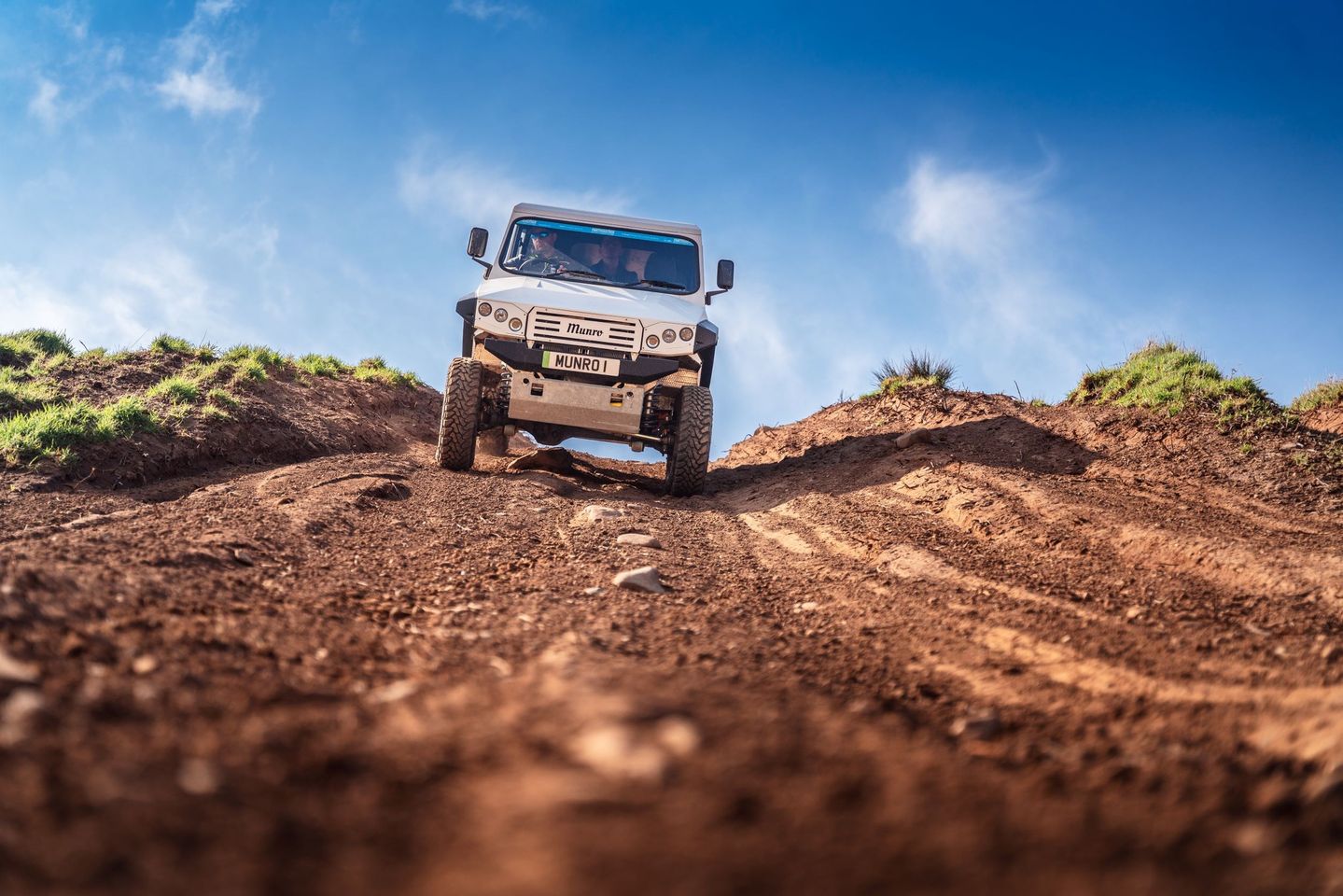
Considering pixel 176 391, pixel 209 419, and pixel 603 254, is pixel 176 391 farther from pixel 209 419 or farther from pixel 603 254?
pixel 603 254

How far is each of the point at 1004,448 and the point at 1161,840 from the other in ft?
27.6

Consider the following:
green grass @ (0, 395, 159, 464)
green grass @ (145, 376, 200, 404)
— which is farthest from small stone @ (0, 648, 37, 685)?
green grass @ (145, 376, 200, 404)

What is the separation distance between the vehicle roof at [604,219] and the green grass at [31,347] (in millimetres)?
7088

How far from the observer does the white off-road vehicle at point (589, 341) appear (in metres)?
7.60

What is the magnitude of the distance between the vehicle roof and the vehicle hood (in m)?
0.91

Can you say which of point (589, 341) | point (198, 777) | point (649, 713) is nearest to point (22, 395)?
point (589, 341)

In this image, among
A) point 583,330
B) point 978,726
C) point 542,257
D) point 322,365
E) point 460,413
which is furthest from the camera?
point 322,365

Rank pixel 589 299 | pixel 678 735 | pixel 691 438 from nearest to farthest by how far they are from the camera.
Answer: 1. pixel 678 735
2. pixel 589 299
3. pixel 691 438

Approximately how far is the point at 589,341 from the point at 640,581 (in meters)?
4.26

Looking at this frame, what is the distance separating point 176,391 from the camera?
9.40 m

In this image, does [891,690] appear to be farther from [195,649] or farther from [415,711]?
[195,649]

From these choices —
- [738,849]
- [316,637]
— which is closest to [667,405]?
[316,637]

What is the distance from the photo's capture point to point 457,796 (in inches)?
50.4

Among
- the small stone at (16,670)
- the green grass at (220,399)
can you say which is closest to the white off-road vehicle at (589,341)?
the green grass at (220,399)
